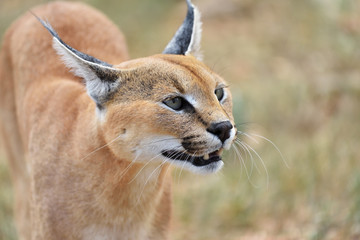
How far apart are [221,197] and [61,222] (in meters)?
2.90

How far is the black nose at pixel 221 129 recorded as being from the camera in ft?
11.5

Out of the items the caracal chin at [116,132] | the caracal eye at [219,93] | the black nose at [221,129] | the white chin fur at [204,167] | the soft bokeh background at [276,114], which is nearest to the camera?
the black nose at [221,129]

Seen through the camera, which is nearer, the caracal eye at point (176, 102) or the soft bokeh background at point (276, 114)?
the caracal eye at point (176, 102)

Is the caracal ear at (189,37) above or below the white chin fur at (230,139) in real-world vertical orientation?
above

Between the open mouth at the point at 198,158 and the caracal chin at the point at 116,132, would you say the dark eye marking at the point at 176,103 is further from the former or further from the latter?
the open mouth at the point at 198,158

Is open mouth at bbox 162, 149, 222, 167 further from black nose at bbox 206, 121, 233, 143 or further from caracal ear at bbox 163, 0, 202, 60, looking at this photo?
caracal ear at bbox 163, 0, 202, 60

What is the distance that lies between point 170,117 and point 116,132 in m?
0.40

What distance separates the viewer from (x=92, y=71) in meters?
3.76

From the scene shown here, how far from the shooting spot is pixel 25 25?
556 centimetres

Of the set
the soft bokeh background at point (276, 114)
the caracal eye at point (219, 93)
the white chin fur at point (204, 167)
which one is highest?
the soft bokeh background at point (276, 114)

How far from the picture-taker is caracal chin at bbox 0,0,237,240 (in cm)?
364

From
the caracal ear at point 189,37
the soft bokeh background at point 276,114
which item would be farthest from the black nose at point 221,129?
the caracal ear at point 189,37

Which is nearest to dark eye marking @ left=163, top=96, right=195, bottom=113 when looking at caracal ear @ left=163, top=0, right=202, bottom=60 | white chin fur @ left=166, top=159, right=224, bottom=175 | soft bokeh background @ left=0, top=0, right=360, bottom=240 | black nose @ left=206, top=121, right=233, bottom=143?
black nose @ left=206, top=121, right=233, bottom=143

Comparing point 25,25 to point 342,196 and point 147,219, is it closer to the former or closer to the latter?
point 147,219
